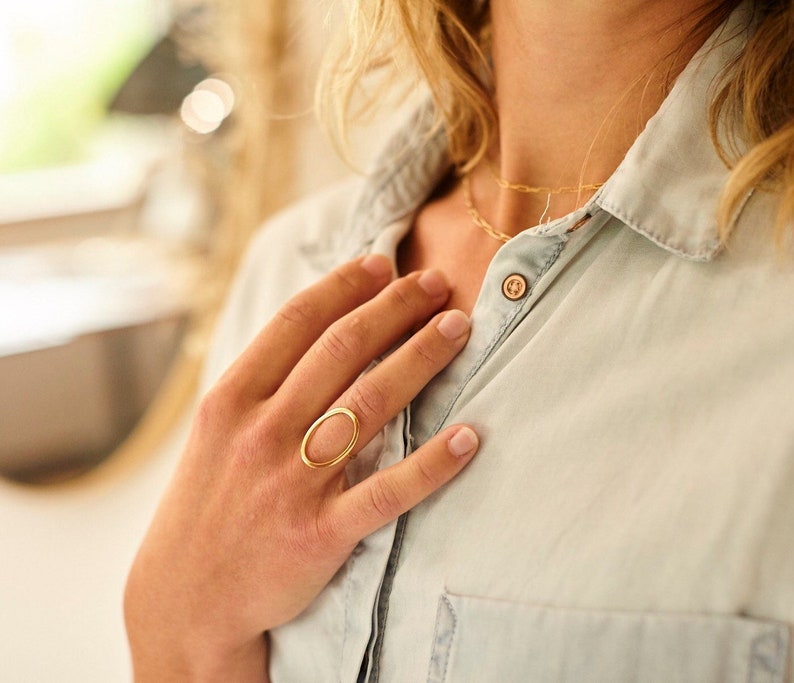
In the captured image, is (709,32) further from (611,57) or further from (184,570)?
(184,570)

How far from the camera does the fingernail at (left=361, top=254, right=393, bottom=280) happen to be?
0.68 m

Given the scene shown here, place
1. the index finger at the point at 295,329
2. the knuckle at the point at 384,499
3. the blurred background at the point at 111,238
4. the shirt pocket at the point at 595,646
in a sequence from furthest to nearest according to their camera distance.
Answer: the blurred background at the point at 111,238 → the index finger at the point at 295,329 → the knuckle at the point at 384,499 → the shirt pocket at the point at 595,646

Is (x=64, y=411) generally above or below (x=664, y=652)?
above

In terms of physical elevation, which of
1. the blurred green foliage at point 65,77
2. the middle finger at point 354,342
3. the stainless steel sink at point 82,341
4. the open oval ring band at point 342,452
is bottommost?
the open oval ring band at point 342,452

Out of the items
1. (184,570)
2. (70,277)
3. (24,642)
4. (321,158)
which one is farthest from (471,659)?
(24,642)

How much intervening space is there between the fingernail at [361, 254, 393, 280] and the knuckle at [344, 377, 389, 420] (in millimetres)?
135

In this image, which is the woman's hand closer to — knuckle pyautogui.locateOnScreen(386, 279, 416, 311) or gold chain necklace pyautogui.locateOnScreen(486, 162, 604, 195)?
knuckle pyautogui.locateOnScreen(386, 279, 416, 311)

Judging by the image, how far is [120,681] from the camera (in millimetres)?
1305

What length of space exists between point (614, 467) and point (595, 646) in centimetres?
11

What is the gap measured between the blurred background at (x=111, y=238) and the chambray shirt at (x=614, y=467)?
63cm

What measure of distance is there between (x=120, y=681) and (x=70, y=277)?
0.68 m

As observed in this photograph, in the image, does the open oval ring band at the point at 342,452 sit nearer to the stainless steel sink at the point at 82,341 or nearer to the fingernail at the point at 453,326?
the fingernail at the point at 453,326

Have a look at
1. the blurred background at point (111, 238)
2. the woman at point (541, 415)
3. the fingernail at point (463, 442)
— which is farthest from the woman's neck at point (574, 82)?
the blurred background at point (111, 238)

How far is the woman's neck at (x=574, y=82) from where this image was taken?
58cm
